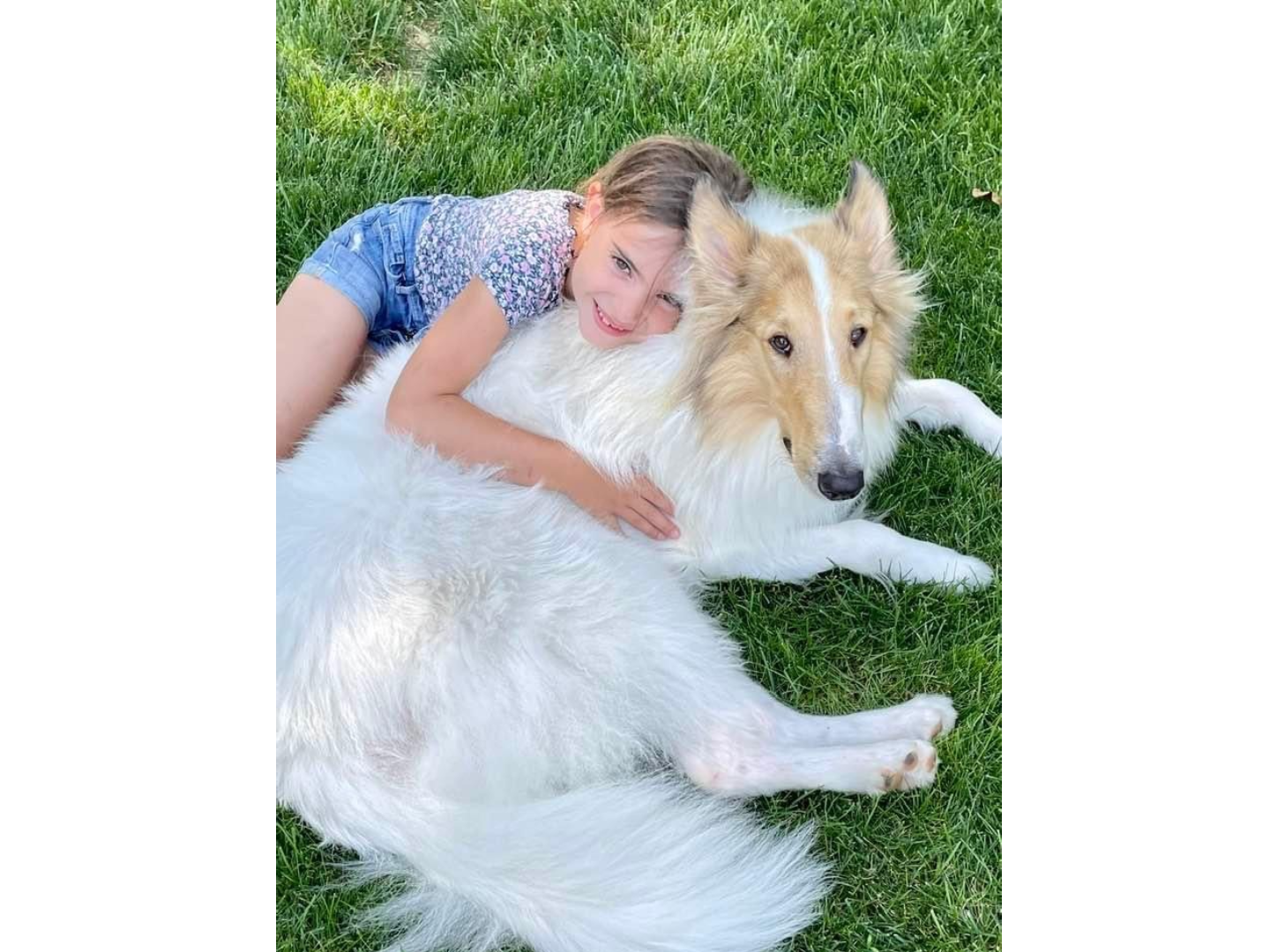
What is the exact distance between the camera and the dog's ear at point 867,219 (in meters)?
2.71

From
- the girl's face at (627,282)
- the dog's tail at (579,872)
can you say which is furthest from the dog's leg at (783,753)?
the girl's face at (627,282)

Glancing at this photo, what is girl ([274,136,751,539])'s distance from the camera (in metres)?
2.75

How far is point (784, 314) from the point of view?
2.57 meters

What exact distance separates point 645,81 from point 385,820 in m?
2.83

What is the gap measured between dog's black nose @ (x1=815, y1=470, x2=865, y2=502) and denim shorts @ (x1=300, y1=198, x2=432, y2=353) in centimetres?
147

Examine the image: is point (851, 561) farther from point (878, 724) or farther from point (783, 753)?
point (783, 753)

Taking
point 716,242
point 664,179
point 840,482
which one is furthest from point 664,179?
point 840,482

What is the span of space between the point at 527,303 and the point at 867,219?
0.89 m

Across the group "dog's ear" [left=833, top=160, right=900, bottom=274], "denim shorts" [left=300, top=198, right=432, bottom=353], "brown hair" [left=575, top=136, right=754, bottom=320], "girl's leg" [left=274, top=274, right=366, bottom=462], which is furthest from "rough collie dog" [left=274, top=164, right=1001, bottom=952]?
"denim shorts" [left=300, top=198, right=432, bottom=353]

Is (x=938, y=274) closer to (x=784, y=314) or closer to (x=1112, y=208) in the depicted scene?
(x=784, y=314)

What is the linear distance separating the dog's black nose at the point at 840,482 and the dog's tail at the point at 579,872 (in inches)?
30.0

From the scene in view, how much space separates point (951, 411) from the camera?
327 cm

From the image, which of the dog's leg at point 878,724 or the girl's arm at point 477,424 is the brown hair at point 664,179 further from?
the dog's leg at point 878,724

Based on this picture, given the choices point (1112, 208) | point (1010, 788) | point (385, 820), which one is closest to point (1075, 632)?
A: point (1010, 788)
